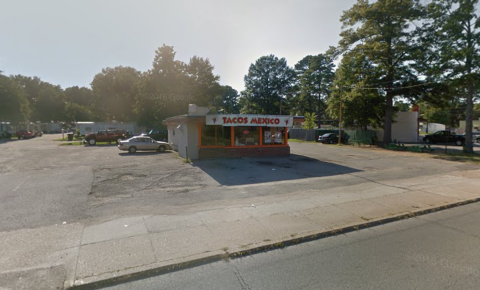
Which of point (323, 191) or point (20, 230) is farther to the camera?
point (323, 191)

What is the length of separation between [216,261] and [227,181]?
610 cm

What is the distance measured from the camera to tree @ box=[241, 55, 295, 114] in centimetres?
5906

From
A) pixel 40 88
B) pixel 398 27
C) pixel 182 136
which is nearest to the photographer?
pixel 182 136

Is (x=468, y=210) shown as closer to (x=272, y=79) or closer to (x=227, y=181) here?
(x=227, y=181)

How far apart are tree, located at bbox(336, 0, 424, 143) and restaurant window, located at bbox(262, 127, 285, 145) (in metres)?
14.3

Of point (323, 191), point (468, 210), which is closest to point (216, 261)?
point (323, 191)

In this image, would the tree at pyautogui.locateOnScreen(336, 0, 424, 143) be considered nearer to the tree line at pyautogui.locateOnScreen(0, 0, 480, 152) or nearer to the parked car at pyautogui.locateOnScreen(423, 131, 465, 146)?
the tree line at pyautogui.locateOnScreen(0, 0, 480, 152)

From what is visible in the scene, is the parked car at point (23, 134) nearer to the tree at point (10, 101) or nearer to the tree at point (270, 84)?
the tree at point (10, 101)

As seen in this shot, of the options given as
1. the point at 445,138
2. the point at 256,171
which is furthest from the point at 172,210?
the point at 445,138

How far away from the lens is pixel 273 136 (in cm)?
1789

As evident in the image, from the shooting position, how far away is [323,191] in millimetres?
8109

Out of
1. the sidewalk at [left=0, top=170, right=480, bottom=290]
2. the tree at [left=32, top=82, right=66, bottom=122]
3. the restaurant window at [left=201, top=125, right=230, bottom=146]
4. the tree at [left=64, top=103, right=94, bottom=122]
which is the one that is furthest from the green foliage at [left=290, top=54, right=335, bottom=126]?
the tree at [left=32, top=82, right=66, bottom=122]

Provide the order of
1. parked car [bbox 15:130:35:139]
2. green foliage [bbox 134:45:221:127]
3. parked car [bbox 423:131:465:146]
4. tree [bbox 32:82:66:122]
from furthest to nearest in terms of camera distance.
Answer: tree [bbox 32:82:66:122], parked car [bbox 15:130:35:139], green foliage [bbox 134:45:221:127], parked car [bbox 423:131:465:146]

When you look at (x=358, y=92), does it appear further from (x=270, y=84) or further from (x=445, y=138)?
(x=270, y=84)
